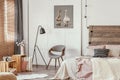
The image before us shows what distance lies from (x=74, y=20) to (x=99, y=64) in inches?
115

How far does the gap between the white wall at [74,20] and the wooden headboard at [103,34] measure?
167mm

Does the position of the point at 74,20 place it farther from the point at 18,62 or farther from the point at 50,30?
the point at 18,62

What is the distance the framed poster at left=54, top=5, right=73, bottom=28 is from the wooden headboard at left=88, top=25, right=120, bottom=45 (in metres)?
0.74

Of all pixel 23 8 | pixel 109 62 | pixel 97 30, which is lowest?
pixel 109 62

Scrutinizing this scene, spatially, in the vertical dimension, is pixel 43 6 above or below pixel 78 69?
above

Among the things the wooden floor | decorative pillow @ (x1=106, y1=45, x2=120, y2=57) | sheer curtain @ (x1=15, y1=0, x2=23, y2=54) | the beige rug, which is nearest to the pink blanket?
the wooden floor

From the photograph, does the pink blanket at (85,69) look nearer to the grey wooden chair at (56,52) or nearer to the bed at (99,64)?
the bed at (99,64)

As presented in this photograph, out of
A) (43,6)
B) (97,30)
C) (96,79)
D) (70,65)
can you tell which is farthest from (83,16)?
(96,79)

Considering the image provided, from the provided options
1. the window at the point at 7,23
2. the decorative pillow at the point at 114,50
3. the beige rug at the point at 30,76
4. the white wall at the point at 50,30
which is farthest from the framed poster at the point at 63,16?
the beige rug at the point at 30,76

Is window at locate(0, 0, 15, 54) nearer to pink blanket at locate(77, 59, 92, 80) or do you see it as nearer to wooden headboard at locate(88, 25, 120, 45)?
wooden headboard at locate(88, 25, 120, 45)

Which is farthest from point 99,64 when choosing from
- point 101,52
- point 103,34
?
point 103,34

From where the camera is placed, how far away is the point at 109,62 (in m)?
5.95

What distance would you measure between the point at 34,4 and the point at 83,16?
1.72m

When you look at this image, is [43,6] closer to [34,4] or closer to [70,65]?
[34,4]
